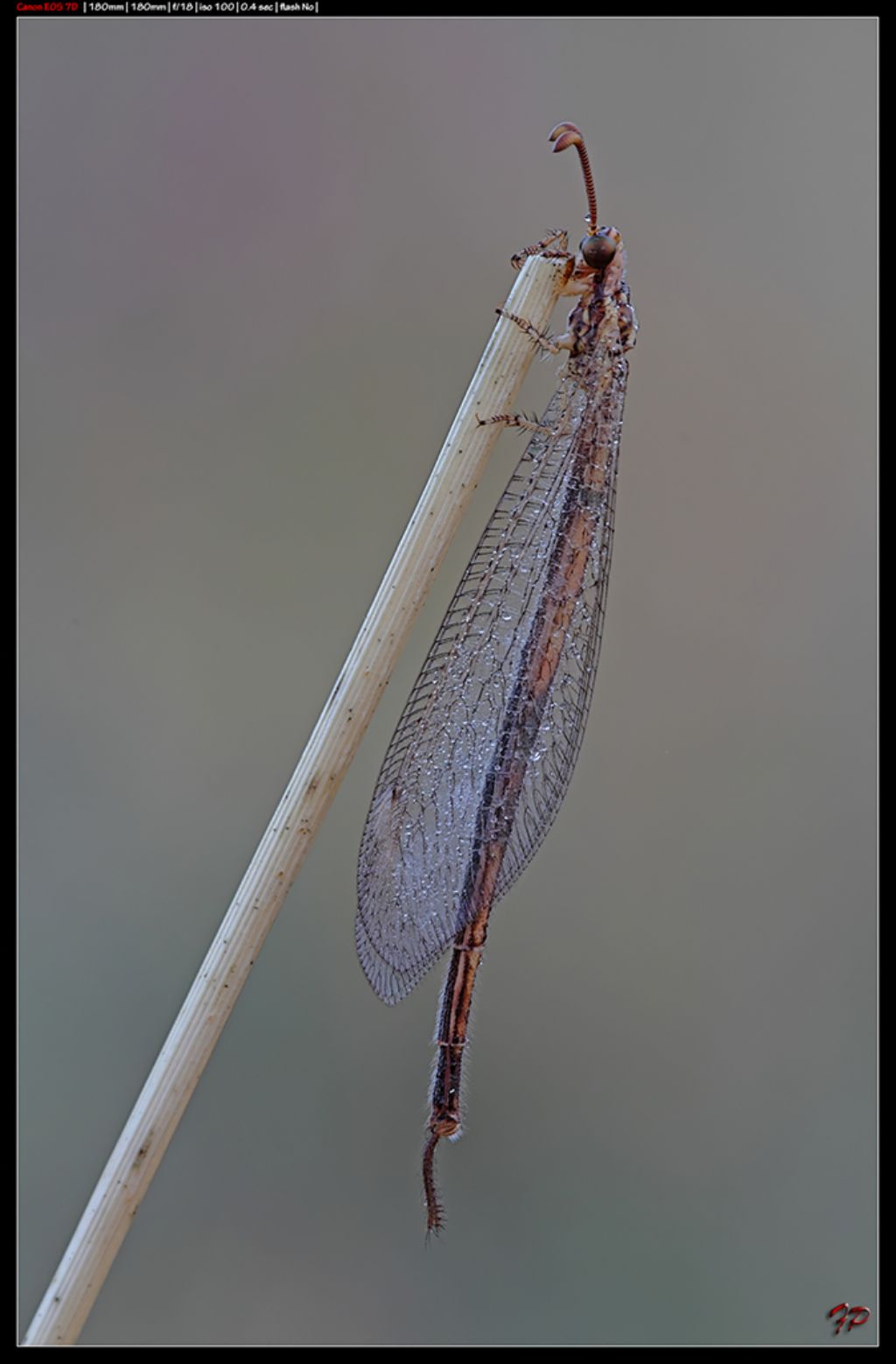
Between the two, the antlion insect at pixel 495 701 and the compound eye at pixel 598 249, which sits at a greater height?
the compound eye at pixel 598 249

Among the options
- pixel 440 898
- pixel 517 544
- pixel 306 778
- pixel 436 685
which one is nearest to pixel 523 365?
pixel 517 544

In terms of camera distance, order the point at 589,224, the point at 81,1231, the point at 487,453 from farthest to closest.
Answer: the point at 589,224 < the point at 487,453 < the point at 81,1231

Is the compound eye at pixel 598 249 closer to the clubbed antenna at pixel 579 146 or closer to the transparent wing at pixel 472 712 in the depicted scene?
the clubbed antenna at pixel 579 146

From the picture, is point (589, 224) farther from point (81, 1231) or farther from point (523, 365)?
point (81, 1231)

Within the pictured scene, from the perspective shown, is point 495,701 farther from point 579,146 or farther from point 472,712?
point 579,146

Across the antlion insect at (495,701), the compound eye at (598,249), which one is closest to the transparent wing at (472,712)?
the antlion insect at (495,701)

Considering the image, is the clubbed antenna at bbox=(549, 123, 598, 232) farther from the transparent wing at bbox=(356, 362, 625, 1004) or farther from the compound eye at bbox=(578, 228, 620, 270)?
the transparent wing at bbox=(356, 362, 625, 1004)

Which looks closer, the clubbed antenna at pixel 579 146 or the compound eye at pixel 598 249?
the clubbed antenna at pixel 579 146
